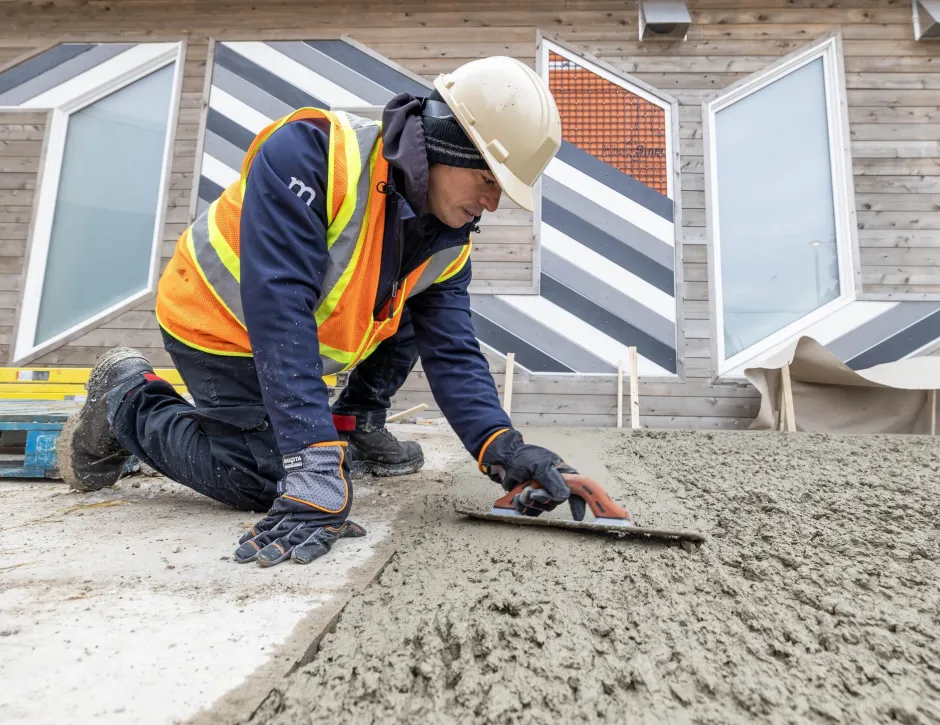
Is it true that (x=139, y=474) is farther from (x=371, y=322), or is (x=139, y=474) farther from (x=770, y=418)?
(x=770, y=418)

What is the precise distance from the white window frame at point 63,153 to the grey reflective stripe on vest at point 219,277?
9.82 feet

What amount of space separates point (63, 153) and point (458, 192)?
→ 13.7 ft

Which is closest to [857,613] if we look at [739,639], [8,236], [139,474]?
[739,639]

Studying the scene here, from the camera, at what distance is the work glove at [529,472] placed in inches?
48.5

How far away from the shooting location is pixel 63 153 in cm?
415

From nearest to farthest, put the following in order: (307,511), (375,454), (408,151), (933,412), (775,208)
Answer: (307,511) < (408,151) < (375,454) < (933,412) < (775,208)

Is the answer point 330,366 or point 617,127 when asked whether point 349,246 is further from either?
point 617,127

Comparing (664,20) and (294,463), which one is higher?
(664,20)

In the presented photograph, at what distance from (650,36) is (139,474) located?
13.1ft

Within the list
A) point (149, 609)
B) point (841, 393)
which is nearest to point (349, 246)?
point (149, 609)

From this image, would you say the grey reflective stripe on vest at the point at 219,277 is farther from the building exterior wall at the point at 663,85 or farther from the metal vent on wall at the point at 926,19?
the metal vent on wall at the point at 926,19

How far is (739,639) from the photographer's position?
0.72 metres

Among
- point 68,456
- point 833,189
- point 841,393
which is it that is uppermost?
point 833,189

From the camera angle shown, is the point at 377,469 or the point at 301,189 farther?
the point at 377,469
